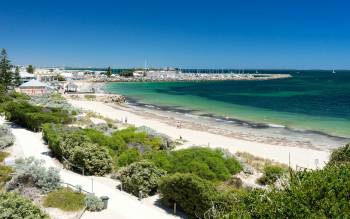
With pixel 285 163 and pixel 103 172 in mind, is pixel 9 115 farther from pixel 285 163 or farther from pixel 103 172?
pixel 285 163

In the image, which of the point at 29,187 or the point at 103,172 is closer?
the point at 29,187

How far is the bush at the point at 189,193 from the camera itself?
12570 mm

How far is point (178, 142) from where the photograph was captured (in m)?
27.4

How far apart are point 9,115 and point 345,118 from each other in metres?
37.4

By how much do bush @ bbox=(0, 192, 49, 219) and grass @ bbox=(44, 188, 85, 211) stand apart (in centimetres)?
311

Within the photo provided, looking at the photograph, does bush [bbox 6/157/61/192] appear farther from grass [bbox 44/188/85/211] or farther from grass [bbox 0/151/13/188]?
grass [bbox 0/151/13/188]

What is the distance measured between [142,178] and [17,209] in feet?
21.1

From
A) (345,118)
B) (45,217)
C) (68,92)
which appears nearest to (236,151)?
(45,217)

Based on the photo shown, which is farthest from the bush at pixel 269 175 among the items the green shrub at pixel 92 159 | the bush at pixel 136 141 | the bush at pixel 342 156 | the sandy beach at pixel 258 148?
the green shrub at pixel 92 159

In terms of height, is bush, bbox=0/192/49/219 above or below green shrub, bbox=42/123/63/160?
above

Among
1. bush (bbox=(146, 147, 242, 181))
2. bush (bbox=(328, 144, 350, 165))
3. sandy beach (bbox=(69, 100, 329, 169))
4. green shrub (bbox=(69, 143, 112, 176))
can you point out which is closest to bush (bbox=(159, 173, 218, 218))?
bush (bbox=(146, 147, 242, 181))

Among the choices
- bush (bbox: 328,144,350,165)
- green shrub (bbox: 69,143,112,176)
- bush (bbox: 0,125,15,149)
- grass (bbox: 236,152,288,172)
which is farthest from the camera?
bush (bbox: 0,125,15,149)

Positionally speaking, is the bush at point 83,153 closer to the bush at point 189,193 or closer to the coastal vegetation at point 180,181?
the coastal vegetation at point 180,181

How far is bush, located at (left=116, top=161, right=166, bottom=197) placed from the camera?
1502cm
